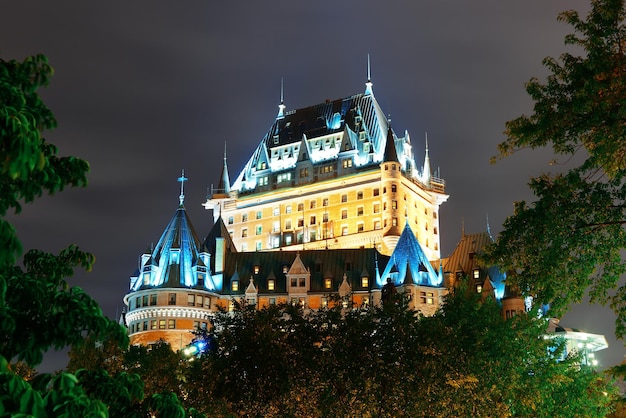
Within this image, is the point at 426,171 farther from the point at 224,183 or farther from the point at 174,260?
the point at 174,260

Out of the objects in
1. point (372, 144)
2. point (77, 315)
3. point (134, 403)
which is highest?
point (372, 144)

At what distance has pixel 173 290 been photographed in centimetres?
11856

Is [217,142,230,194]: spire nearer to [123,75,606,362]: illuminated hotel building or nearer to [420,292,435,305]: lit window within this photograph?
[123,75,606,362]: illuminated hotel building

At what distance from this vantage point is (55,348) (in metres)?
13.5

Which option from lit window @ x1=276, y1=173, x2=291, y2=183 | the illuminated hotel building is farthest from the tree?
lit window @ x1=276, y1=173, x2=291, y2=183

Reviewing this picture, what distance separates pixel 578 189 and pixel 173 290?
314ft

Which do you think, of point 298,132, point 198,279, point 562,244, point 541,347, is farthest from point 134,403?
point 298,132

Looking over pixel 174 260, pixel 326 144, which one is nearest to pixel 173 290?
pixel 174 260

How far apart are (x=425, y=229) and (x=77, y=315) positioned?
167 meters

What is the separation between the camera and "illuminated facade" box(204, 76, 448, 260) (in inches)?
6722

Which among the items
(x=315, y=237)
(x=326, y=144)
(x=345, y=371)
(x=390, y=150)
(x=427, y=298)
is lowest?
(x=345, y=371)

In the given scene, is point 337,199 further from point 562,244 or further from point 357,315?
A: point 562,244

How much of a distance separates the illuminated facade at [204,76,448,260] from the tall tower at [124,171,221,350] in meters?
47.2

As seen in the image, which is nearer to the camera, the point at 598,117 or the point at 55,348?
the point at 55,348
